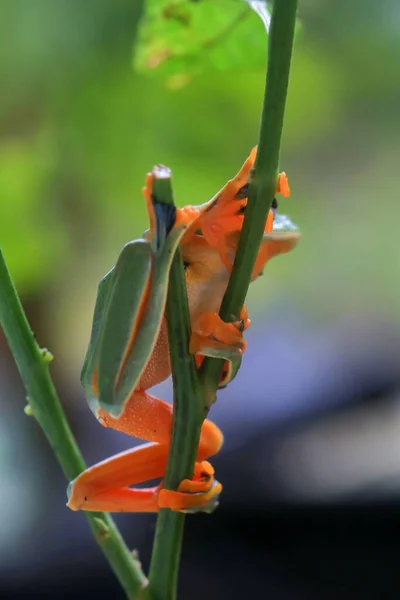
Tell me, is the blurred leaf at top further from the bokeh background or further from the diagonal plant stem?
the bokeh background

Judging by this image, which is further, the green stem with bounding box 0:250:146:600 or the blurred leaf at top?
the blurred leaf at top

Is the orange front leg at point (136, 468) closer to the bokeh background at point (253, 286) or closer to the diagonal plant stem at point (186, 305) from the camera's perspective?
the diagonal plant stem at point (186, 305)

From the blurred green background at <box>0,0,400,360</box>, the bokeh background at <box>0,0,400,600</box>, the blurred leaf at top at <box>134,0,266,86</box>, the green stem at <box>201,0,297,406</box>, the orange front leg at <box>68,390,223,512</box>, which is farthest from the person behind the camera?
the blurred green background at <box>0,0,400,360</box>

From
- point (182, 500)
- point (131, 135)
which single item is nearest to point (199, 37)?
point (182, 500)

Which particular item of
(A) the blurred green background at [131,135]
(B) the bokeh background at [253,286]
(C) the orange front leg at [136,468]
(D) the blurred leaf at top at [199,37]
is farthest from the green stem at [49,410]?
(A) the blurred green background at [131,135]

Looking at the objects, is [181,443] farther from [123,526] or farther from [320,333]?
[320,333]

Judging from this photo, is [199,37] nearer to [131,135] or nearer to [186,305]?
[186,305]

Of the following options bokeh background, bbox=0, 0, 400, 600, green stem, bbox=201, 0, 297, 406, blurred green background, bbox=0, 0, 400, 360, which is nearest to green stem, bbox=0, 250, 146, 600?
green stem, bbox=201, 0, 297, 406

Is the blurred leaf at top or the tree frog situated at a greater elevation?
the blurred leaf at top
